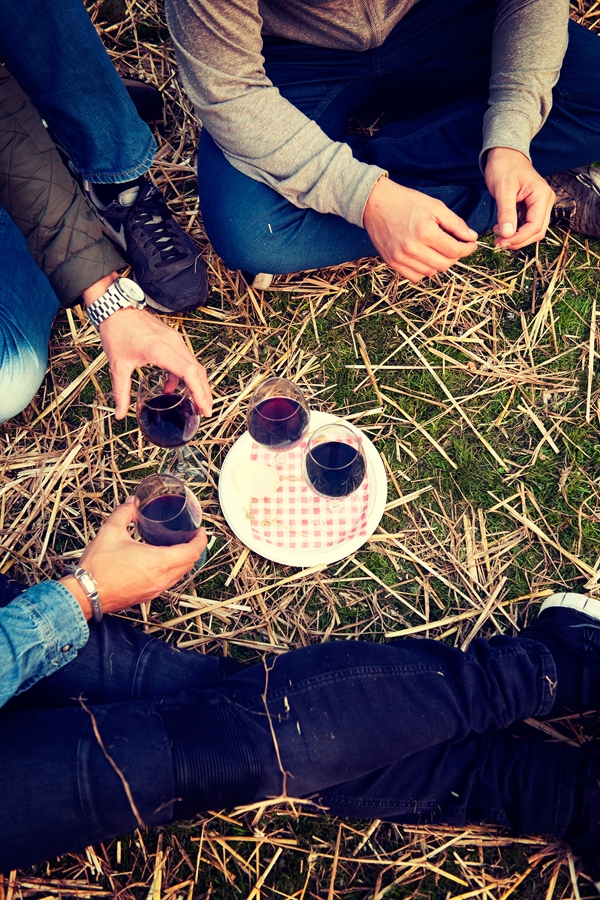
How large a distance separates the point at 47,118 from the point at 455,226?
1658mm

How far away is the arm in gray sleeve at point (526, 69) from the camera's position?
2217mm

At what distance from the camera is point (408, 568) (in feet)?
8.09

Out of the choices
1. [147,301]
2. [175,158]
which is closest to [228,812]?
[147,301]

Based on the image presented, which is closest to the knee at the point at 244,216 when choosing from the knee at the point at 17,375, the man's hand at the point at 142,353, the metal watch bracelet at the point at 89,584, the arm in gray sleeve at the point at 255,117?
the arm in gray sleeve at the point at 255,117

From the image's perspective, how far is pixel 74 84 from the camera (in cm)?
230

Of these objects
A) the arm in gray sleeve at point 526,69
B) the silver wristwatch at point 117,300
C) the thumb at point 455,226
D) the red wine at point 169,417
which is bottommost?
the red wine at point 169,417

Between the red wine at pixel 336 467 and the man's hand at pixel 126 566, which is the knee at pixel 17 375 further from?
the red wine at pixel 336 467

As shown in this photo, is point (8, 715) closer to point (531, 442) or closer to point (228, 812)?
point (228, 812)

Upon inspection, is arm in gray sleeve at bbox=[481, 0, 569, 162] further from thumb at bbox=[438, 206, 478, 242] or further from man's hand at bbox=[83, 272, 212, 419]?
man's hand at bbox=[83, 272, 212, 419]

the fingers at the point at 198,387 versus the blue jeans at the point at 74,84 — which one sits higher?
the blue jeans at the point at 74,84

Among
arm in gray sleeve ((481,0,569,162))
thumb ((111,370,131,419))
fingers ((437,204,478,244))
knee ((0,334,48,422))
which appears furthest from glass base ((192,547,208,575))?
arm in gray sleeve ((481,0,569,162))

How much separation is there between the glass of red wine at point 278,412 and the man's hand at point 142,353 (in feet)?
0.56

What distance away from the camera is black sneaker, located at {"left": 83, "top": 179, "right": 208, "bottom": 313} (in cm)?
269

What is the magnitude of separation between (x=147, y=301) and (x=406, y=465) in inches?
53.8
